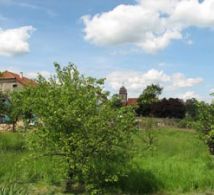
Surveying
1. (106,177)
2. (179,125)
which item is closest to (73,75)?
(106,177)

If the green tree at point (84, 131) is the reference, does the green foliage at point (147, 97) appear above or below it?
above

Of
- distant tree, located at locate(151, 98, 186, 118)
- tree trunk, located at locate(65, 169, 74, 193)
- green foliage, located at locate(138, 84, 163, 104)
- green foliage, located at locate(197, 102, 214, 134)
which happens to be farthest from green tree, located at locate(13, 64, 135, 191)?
distant tree, located at locate(151, 98, 186, 118)

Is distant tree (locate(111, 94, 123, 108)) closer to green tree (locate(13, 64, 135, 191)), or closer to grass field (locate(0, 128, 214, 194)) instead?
green tree (locate(13, 64, 135, 191))

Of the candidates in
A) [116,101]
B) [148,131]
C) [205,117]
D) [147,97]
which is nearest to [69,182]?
[116,101]

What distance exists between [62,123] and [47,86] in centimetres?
143

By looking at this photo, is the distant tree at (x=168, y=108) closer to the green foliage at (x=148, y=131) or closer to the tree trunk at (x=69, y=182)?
the green foliage at (x=148, y=131)

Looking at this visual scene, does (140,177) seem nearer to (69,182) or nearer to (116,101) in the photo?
(69,182)

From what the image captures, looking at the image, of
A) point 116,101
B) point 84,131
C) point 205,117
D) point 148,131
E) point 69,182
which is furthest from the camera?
point 148,131

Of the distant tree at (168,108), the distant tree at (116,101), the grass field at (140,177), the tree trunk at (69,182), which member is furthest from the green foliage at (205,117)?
the distant tree at (168,108)

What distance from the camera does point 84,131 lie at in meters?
11.2

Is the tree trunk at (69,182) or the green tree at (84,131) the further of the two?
the tree trunk at (69,182)

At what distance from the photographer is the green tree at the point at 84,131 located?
1109cm

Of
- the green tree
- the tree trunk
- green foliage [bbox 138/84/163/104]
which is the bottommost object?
the tree trunk

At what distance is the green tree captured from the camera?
11.1 m
